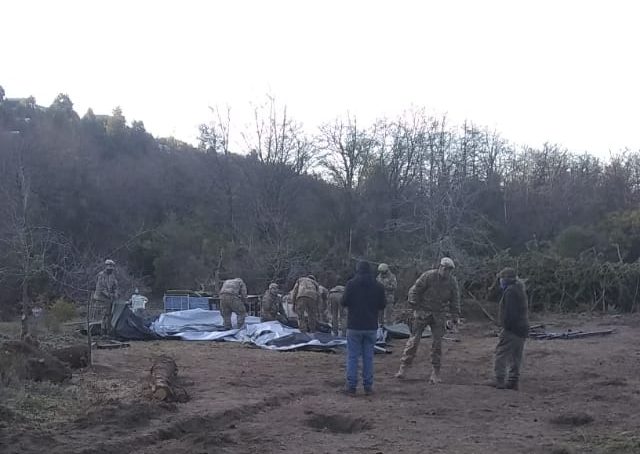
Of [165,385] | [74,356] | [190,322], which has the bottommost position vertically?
[165,385]

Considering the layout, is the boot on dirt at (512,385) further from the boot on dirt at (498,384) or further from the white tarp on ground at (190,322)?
the white tarp on ground at (190,322)

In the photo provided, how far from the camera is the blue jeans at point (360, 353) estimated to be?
396 inches

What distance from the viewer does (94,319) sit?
1944 centimetres

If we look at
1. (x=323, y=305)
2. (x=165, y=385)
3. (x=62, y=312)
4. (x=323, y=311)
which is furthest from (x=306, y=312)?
(x=165, y=385)

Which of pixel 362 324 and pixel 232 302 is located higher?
pixel 232 302

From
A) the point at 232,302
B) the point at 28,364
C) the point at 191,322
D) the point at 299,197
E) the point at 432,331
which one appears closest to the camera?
the point at 28,364

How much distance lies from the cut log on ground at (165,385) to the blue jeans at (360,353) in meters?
2.21

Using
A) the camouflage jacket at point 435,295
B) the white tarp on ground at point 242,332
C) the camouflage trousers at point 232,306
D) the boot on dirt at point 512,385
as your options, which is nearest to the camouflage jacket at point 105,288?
the white tarp on ground at point 242,332

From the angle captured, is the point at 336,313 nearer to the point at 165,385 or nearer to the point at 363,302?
the point at 363,302

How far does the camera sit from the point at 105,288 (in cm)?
1705

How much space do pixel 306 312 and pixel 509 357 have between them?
23.8 ft

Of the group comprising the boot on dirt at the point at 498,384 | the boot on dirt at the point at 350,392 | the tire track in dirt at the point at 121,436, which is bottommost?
the tire track in dirt at the point at 121,436

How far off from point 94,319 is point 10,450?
13427 mm

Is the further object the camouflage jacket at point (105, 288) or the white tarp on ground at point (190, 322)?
the white tarp on ground at point (190, 322)
